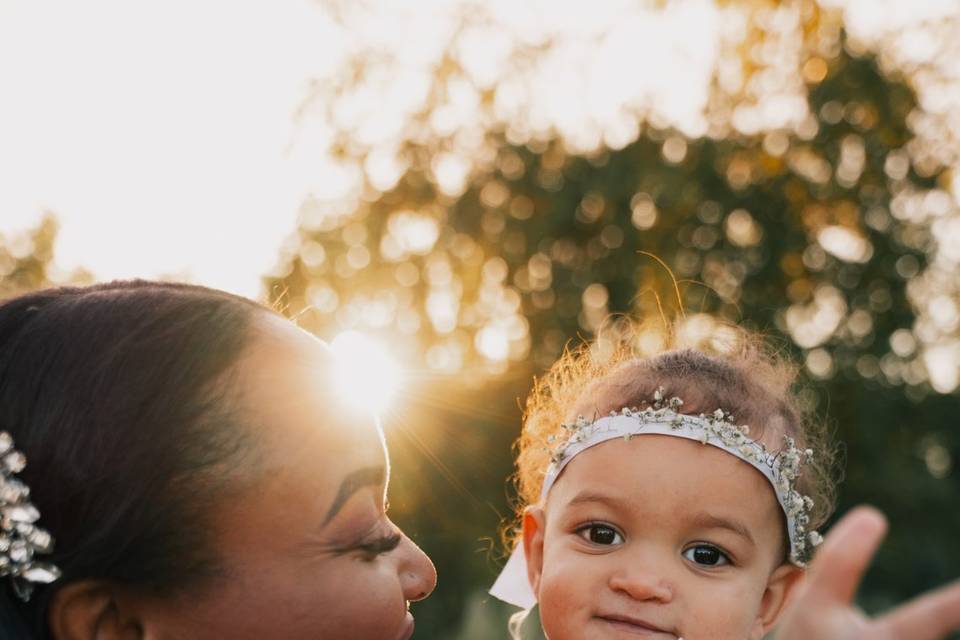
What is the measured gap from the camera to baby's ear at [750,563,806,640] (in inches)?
125

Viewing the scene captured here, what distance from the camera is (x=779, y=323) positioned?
11.8 metres

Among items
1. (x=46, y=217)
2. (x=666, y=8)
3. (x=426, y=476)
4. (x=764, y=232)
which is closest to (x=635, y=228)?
(x=764, y=232)

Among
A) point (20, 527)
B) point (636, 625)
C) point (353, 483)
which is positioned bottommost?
point (20, 527)

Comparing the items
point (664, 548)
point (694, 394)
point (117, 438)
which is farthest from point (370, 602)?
point (694, 394)

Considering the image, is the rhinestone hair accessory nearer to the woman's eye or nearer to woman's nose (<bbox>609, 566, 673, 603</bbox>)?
the woman's eye

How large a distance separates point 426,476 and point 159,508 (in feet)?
24.7

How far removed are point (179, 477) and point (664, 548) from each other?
1.48m

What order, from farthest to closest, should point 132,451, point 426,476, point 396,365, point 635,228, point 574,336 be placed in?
point 635,228, point 574,336, point 396,365, point 426,476, point 132,451

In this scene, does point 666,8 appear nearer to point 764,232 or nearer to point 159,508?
point 764,232

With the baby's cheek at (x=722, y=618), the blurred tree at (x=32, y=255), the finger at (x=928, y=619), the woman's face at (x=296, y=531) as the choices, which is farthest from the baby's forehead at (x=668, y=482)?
the blurred tree at (x=32, y=255)

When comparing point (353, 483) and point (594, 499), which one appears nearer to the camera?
point (353, 483)

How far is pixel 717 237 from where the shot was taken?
12.3 meters

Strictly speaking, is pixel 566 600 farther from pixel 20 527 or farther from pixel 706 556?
pixel 20 527

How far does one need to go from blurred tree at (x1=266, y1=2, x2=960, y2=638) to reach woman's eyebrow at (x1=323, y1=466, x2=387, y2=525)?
887cm
